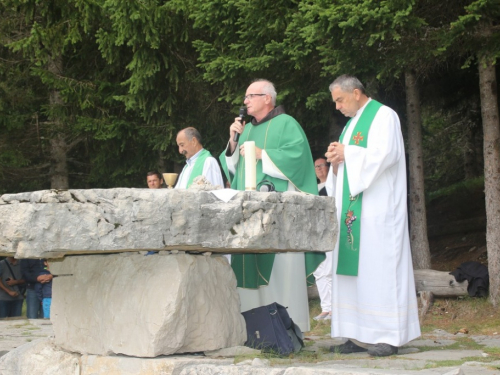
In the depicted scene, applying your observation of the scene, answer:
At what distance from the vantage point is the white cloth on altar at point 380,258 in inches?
207

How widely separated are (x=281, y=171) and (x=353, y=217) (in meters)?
0.68

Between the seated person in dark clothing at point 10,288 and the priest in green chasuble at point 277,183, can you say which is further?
the seated person in dark clothing at point 10,288

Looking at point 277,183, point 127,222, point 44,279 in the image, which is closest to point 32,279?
point 44,279

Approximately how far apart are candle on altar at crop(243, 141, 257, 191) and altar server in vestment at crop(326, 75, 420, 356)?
78cm

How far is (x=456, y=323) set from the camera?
8.16 metres

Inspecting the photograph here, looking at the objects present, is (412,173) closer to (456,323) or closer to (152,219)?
(456,323)

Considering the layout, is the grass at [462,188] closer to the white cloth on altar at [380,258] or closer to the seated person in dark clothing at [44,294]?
the seated person in dark clothing at [44,294]

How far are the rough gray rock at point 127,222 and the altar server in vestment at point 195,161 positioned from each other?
3.04 meters

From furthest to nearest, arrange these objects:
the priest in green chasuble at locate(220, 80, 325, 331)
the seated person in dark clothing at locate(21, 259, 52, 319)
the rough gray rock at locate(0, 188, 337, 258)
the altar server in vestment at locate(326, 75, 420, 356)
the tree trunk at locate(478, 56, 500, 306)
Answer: the seated person in dark clothing at locate(21, 259, 52, 319) → the tree trunk at locate(478, 56, 500, 306) → the priest in green chasuble at locate(220, 80, 325, 331) → the altar server in vestment at locate(326, 75, 420, 356) → the rough gray rock at locate(0, 188, 337, 258)

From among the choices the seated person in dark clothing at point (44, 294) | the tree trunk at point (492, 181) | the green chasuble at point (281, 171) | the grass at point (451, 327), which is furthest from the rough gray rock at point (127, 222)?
the seated person in dark clothing at point (44, 294)

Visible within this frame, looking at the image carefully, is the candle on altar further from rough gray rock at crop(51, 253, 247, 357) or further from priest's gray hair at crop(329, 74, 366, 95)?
priest's gray hair at crop(329, 74, 366, 95)

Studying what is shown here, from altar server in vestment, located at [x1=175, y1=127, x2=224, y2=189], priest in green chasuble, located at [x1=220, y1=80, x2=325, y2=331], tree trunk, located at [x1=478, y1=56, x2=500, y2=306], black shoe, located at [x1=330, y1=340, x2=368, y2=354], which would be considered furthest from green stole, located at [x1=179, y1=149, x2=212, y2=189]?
tree trunk, located at [x1=478, y1=56, x2=500, y2=306]

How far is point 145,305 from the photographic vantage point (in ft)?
15.4

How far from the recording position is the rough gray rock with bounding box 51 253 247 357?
15.2 ft
